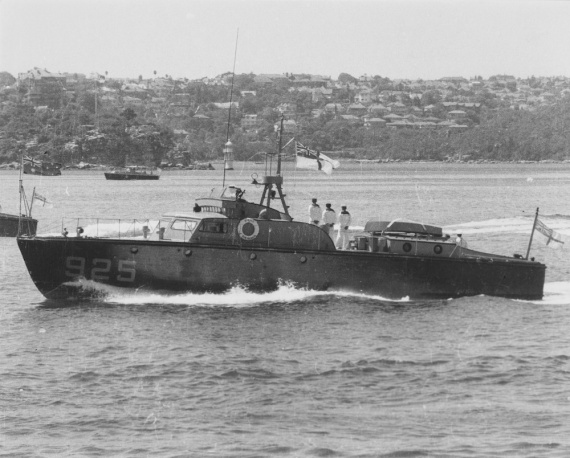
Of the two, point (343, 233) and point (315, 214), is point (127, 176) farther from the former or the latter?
point (343, 233)

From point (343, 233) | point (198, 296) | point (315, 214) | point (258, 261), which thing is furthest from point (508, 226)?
point (198, 296)

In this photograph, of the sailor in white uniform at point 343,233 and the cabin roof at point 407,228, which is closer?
the cabin roof at point 407,228

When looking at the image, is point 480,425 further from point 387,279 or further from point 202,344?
point 387,279

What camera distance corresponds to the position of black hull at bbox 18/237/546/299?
35.8m

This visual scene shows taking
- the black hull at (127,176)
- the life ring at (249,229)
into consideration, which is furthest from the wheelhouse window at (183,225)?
the black hull at (127,176)

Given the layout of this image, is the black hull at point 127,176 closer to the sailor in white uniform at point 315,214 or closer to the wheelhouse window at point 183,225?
the sailor in white uniform at point 315,214

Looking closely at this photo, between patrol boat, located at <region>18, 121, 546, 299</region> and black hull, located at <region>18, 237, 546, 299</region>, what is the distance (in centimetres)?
3

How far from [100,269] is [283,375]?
1134 cm

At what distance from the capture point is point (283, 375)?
26.7 metres

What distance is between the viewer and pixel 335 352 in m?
29.2

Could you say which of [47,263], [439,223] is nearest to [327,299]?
[47,263]

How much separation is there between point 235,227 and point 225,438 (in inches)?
594

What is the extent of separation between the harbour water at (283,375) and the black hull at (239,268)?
0.50 meters

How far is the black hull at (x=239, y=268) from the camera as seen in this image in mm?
35750
